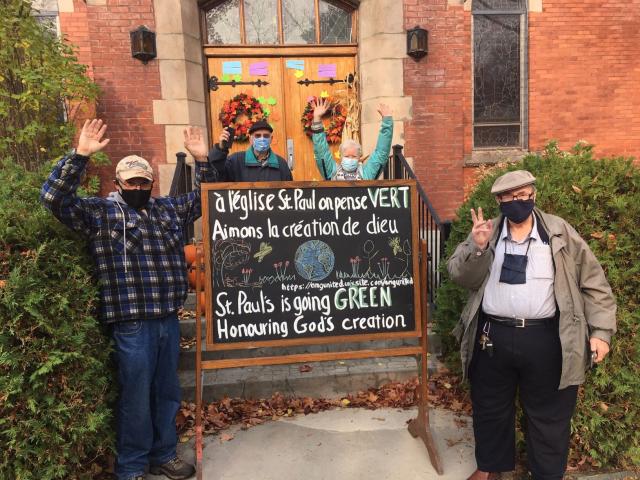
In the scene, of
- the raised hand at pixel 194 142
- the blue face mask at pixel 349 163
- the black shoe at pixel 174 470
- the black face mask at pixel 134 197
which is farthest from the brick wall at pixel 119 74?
the black shoe at pixel 174 470

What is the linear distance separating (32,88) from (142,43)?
5.20 feet

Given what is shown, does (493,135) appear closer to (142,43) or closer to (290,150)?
(290,150)

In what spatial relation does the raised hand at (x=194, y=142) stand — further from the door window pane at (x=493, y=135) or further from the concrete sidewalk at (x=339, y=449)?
the door window pane at (x=493, y=135)

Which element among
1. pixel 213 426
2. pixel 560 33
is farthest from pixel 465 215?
pixel 560 33

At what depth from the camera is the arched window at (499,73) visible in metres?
7.33

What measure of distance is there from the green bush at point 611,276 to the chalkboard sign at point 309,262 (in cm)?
98

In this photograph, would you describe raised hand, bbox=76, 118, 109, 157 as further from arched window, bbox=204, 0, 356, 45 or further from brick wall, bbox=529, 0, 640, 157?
brick wall, bbox=529, 0, 640, 157

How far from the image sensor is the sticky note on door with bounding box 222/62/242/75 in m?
6.81

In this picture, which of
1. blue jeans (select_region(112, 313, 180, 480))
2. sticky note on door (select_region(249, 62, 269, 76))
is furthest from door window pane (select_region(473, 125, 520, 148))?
blue jeans (select_region(112, 313, 180, 480))

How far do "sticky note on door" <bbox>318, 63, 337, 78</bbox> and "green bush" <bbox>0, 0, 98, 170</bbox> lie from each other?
3.11 m

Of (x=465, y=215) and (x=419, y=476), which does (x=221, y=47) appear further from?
(x=419, y=476)

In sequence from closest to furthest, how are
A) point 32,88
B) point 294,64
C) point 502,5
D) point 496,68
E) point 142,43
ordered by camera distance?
1. point 32,88
2. point 142,43
3. point 294,64
4. point 502,5
5. point 496,68

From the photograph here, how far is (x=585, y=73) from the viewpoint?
734 cm

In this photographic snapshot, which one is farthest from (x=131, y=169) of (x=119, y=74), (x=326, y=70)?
(x=326, y=70)
